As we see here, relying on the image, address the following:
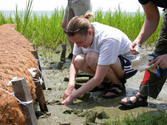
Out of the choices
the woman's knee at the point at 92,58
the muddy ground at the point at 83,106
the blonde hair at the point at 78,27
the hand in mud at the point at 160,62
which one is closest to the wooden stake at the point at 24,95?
the muddy ground at the point at 83,106

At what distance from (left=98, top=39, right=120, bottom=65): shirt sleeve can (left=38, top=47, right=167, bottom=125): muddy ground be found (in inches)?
17.6

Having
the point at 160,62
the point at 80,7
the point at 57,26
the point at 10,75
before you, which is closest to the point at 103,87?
the point at 160,62

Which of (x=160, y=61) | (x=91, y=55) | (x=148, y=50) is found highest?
(x=160, y=61)

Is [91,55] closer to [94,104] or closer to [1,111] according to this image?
[94,104]

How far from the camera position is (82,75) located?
11.3 feet

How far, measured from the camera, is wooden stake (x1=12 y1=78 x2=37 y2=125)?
1349mm

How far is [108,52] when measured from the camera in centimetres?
243

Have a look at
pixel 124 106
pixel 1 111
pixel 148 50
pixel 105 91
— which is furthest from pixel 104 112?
pixel 148 50

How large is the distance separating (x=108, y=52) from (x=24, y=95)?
1.20m

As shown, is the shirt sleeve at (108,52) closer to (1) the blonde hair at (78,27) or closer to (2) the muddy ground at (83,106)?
(1) the blonde hair at (78,27)

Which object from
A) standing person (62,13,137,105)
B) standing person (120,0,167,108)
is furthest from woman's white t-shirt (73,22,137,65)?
standing person (120,0,167,108)

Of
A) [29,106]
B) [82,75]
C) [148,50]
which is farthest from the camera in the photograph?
[148,50]

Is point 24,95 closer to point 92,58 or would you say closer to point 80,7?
point 92,58

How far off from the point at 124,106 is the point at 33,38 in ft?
10.2
